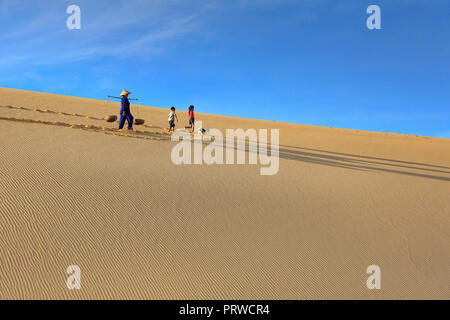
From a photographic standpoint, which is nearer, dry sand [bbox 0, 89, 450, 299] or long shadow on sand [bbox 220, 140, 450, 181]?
dry sand [bbox 0, 89, 450, 299]

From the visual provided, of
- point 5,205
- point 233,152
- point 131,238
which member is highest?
point 233,152

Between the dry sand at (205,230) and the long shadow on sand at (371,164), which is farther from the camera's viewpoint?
the long shadow on sand at (371,164)

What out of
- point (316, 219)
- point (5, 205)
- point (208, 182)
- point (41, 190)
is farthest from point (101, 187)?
point (316, 219)

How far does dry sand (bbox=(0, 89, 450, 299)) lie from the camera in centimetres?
393

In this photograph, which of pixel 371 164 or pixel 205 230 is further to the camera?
pixel 371 164

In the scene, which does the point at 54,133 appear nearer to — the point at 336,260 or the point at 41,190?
the point at 41,190

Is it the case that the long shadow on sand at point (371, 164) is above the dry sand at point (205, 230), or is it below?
above

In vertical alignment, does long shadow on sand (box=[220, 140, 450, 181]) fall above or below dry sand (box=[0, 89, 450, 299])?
above

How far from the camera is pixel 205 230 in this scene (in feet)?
17.3

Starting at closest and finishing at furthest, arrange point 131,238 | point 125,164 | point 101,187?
1. point 131,238
2. point 101,187
3. point 125,164

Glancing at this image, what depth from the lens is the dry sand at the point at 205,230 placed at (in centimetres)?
393

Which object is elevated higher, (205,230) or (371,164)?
(371,164)
